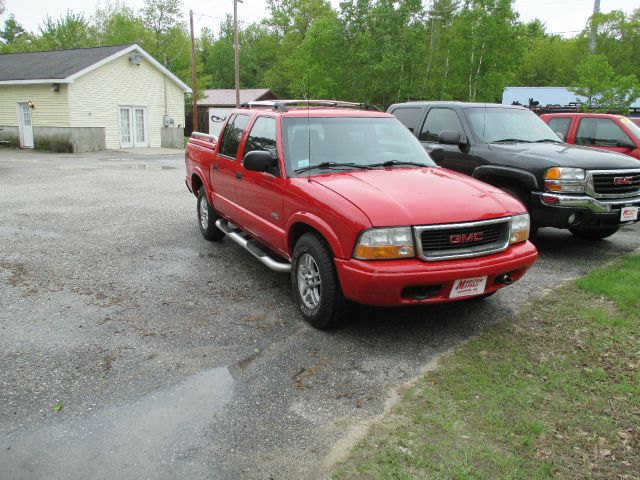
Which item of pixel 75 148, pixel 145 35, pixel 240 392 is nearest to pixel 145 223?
pixel 240 392

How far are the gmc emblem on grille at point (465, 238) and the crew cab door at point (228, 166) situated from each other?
8.94 ft

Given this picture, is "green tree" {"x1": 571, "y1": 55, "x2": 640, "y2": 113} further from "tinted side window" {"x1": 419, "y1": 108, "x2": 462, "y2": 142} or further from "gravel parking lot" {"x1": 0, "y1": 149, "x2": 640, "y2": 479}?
"tinted side window" {"x1": 419, "y1": 108, "x2": 462, "y2": 142}

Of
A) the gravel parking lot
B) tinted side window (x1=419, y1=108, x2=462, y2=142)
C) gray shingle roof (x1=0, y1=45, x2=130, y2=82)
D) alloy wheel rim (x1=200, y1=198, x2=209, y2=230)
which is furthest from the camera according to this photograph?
gray shingle roof (x1=0, y1=45, x2=130, y2=82)

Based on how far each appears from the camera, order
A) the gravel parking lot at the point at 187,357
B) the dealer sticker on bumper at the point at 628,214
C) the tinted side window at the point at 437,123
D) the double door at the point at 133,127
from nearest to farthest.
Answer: the gravel parking lot at the point at 187,357
the dealer sticker on bumper at the point at 628,214
the tinted side window at the point at 437,123
the double door at the point at 133,127

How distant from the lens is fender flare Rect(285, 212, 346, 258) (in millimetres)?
3944

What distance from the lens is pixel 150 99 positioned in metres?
27.4

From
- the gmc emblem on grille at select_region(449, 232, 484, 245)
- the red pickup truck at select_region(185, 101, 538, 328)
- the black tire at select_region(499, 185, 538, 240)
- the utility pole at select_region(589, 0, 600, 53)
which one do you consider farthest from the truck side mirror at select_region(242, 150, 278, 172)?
the utility pole at select_region(589, 0, 600, 53)

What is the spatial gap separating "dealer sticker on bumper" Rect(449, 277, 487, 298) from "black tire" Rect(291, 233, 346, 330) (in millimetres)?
862

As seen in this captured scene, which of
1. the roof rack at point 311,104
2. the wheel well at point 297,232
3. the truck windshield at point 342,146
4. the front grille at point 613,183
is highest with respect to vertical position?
the roof rack at point 311,104

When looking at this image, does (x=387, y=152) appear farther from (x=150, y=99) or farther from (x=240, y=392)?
(x=150, y=99)

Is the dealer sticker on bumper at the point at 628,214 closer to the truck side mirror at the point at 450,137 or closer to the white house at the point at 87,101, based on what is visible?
the truck side mirror at the point at 450,137

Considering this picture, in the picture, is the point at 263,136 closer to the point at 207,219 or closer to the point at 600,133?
the point at 207,219

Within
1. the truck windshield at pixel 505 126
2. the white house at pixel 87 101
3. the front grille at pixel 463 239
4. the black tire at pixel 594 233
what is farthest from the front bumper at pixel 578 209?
the white house at pixel 87 101

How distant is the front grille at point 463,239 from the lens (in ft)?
12.6
